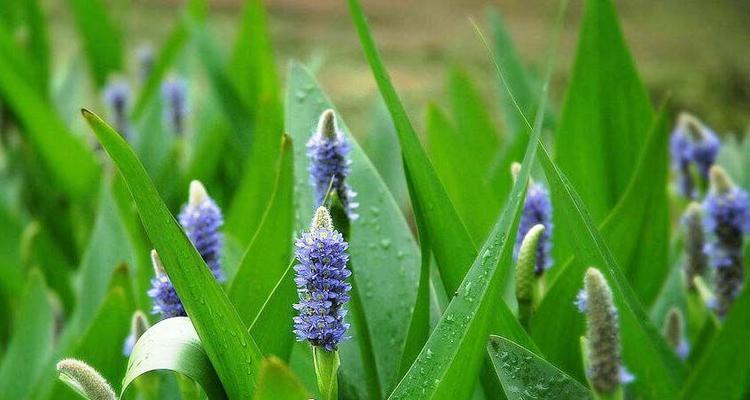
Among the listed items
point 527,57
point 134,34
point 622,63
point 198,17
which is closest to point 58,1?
point 134,34

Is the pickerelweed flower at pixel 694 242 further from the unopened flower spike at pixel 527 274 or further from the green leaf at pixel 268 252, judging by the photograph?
the green leaf at pixel 268 252

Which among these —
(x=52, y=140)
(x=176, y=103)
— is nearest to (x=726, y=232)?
(x=176, y=103)

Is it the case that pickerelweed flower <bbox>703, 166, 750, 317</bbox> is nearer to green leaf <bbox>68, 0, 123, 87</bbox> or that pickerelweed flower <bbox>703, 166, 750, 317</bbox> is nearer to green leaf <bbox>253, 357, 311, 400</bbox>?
green leaf <bbox>253, 357, 311, 400</bbox>

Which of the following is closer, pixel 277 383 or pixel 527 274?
pixel 277 383

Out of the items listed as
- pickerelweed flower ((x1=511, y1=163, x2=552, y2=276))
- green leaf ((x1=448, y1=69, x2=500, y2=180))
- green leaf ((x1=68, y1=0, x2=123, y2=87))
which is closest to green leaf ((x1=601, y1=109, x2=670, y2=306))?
pickerelweed flower ((x1=511, y1=163, x2=552, y2=276))

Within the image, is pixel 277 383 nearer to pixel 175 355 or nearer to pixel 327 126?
pixel 175 355

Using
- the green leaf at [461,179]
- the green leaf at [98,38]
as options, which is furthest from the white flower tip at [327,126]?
the green leaf at [98,38]

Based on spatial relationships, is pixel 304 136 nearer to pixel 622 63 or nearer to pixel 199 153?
pixel 622 63
